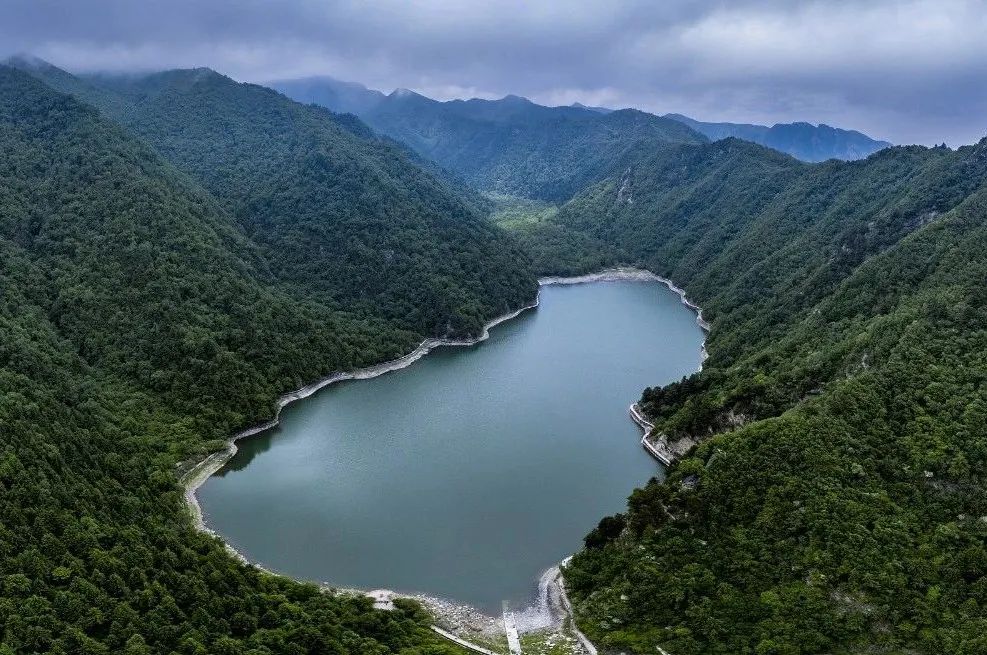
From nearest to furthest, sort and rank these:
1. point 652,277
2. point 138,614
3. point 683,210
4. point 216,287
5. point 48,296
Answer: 1. point 138,614
2. point 48,296
3. point 216,287
4. point 652,277
5. point 683,210

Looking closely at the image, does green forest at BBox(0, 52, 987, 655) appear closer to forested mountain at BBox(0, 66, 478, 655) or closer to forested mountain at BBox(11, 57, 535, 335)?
forested mountain at BBox(0, 66, 478, 655)

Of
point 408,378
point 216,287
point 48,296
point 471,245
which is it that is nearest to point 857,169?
point 471,245

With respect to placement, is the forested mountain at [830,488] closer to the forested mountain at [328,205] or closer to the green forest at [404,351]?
the green forest at [404,351]

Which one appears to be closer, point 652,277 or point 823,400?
point 823,400

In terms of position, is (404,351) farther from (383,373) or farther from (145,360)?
(145,360)

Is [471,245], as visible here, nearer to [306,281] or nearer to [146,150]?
[306,281]

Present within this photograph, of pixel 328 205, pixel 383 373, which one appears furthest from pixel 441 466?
pixel 328 205

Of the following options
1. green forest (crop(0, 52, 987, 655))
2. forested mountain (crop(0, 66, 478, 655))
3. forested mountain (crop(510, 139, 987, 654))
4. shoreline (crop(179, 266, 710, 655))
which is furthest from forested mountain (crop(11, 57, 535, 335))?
forested mountain (crop(510, 139, 987, 654))
